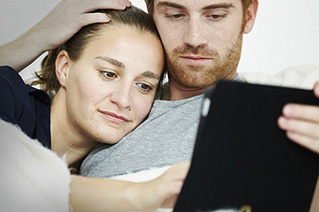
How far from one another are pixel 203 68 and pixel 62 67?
55 centimetres

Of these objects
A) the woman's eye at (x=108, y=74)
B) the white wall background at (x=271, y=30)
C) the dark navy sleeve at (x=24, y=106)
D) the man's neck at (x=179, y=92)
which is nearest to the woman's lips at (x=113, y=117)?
the woman's eye at (x=108, y=74)

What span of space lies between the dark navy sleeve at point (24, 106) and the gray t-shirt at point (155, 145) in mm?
214

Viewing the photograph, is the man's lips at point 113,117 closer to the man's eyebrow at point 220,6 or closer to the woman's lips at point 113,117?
the woman's lips at point 113,117

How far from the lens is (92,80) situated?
4.40 feet

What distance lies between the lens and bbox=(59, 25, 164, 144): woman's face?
4.35 ft

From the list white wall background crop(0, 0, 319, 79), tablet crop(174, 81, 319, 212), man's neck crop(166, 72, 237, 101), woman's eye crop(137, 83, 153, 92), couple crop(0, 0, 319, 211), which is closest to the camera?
tablet crop(174, 81, 319, 212)

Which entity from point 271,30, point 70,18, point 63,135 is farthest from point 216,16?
point 271,30

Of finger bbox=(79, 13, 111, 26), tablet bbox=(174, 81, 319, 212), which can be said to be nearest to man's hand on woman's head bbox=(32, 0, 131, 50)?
finger bbox=(79, 13, 111, 26)

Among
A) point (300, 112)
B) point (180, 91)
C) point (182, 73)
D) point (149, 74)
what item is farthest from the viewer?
point (180, 91)

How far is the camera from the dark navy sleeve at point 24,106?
123 centimetres

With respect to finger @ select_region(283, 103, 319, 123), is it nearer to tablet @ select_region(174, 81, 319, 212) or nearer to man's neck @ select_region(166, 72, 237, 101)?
tablet @ select_region(174, 81, 319, 212)

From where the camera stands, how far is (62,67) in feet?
4.97

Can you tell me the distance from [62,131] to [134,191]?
65 centimetres

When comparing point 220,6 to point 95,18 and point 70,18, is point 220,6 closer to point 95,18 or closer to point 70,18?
point 95,18
